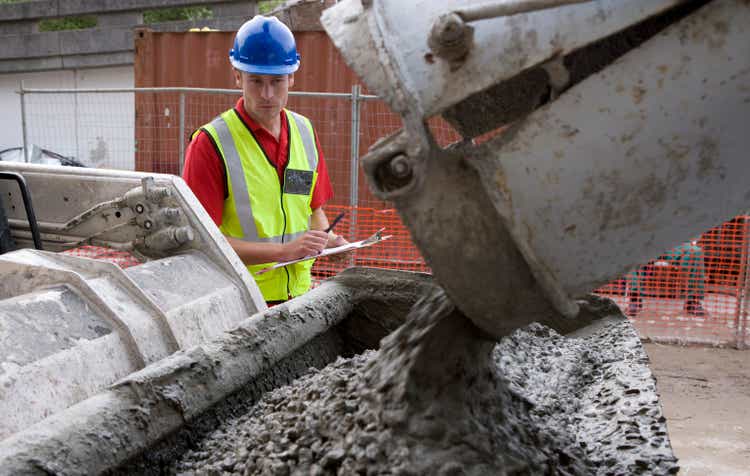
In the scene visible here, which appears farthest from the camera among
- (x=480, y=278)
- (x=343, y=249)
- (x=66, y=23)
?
(x=66, y=23)

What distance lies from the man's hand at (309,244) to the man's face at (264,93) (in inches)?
22.8

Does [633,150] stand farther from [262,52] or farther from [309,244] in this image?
[262,52]

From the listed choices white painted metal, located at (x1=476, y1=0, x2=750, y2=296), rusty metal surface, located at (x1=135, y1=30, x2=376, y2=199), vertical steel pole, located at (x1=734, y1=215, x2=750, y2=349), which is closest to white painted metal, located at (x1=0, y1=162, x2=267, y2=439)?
white painted metal, located at (x1=476, y1=0, x2=750, y2=296)

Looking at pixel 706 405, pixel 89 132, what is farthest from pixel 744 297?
pixel 89 132

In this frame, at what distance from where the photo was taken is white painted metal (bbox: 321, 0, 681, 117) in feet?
3.83

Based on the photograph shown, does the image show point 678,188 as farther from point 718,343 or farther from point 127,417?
point 718,343

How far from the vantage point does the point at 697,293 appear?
7.13m

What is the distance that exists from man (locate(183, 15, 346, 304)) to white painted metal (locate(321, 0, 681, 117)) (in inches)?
74.1

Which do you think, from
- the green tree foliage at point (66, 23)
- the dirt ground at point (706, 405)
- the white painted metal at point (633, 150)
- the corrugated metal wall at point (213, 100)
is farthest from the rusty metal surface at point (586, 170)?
the green tree foliage at point (66, 23)

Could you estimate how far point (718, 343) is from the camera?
269 inches

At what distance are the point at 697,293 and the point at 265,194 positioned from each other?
17.0 feet

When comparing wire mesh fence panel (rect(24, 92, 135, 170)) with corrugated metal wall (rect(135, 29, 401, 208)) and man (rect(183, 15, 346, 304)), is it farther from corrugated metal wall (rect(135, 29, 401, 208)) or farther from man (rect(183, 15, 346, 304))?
man (rect(183, 15, 346, 304))

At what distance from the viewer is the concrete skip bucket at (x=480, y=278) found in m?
1.18

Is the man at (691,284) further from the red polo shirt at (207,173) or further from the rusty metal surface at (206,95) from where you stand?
the red polo shirt at (207,173)
